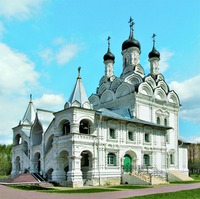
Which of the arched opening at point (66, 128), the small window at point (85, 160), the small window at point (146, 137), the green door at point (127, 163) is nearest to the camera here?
the arched opening at point (66, 128)

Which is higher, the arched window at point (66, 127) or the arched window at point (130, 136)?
the arched window at point (66, 127)

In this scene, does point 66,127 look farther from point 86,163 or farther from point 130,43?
point 130,43

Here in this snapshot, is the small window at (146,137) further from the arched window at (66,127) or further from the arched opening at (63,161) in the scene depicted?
the arched opening at (63,161)

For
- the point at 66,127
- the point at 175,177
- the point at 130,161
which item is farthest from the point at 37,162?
the point at 175,177

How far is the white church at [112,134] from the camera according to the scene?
2302 centimetres

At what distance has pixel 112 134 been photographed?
2506cm

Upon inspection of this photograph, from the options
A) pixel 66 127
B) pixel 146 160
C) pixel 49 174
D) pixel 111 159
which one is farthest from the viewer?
pixel 146 160

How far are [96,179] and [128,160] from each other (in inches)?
185

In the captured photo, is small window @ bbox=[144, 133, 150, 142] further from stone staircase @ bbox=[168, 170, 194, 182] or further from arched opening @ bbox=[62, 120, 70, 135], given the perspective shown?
arched opening @ bbox=[62, 120, 70, 135]

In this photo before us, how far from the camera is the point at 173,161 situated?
3222cm

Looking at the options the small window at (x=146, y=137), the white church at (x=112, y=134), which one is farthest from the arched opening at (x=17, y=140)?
the small window at (x=146, y=137)

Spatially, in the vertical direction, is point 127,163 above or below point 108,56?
below

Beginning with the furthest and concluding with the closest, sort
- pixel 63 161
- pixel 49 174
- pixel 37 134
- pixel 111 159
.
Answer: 1. pixel 37 134
2. pixel 49 174
3. pixel 111 159
4. pixel 63 161

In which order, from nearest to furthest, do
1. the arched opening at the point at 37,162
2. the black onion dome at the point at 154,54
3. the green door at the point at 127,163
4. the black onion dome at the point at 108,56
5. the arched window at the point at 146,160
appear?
the green door at the point at 127,163 → the arched window at the point at 146,160 → the arched opening at the point at 37,162 → the black onion dome at the point at 154,54 → the black onion dome at the point at 108,56
